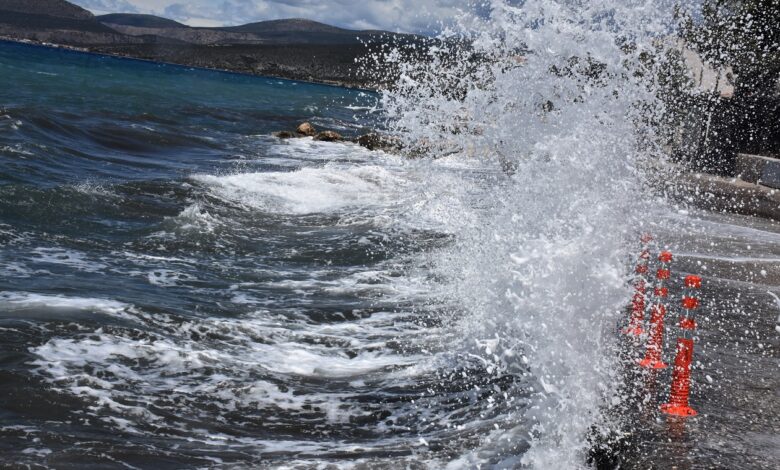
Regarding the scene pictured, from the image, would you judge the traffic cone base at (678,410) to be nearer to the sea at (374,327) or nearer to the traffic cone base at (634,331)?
the sea at (374,327)

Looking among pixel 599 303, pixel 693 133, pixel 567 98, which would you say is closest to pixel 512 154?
pixel 567 98

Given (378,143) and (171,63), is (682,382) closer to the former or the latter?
(378,143)

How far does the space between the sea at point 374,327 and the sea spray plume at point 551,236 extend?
0.08 ft

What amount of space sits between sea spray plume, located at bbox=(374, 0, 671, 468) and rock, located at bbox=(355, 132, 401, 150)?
14897 millimetres

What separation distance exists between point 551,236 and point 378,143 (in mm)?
21264

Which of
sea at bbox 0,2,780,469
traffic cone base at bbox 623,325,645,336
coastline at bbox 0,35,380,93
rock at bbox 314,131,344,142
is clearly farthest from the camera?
coastline at bbox 0,35,380,93

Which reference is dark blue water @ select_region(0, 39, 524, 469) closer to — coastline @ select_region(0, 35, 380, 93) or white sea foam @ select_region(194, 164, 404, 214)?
white sea foam @ select_region(194, 164, 404, 214)

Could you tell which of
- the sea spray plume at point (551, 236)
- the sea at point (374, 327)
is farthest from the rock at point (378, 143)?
the sea spray plume at point (551, 236)

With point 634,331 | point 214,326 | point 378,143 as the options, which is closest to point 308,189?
point 214,326

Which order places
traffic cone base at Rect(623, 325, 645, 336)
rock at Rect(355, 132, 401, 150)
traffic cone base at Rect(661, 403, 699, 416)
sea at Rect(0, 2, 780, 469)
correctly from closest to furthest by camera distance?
sea at Rect(0, 2, 780, 469) < traffic cone base at Rect(661, 403, 699, 416) < traffic cone base at Rect(623, 325, 645, 336) < rock at Rect(355, 132, 401, 150)

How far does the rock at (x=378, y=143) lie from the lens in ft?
92.7

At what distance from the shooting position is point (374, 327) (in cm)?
833

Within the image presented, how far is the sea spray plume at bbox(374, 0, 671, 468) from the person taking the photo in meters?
5.79

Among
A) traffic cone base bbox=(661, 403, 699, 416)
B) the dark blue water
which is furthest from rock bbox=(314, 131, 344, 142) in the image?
traffic cone base bbox=(661, 403, 699, 416)
